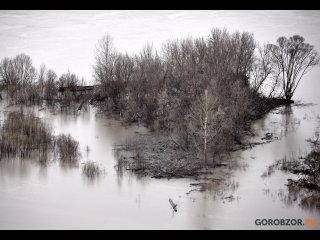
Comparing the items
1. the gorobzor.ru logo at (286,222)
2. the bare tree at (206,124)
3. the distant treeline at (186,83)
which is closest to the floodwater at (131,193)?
the gorobzor.ru logo at (286,222)

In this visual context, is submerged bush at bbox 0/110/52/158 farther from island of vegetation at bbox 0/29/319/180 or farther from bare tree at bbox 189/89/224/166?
bare tree at bbox 189/89/224/166

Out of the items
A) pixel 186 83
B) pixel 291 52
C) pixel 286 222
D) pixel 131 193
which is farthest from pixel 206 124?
pixel 291 52

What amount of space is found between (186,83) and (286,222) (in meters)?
17.1

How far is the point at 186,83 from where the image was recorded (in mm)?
29578

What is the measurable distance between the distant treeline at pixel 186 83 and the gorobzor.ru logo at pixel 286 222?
20.0ft

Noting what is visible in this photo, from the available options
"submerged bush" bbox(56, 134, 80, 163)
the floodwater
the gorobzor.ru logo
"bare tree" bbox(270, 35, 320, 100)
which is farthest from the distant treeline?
"submerged bush" bbox(56, 134, 80, 163)

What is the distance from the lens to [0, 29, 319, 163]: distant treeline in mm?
23906

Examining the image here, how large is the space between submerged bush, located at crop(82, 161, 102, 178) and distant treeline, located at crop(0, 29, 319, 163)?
18.7 feet

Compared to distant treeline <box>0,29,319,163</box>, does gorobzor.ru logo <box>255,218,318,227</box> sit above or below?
below

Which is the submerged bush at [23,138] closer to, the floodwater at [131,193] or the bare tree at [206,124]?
the floodwater at [131,193]

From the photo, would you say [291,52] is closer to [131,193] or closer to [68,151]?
[68,151]

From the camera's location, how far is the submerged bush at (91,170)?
61.9ft

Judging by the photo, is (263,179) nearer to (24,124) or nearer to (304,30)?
(24,124)
